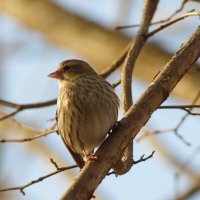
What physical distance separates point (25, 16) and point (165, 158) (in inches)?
101

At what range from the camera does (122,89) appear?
4.36m

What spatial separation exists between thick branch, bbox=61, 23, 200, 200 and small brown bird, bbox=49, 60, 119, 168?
71cm

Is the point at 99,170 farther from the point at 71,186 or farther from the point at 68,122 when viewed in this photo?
the point at 68,122

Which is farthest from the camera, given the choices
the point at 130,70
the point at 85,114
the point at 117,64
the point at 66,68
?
the point at 66,68

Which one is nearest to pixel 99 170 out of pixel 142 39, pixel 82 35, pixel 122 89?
pixel 122 89

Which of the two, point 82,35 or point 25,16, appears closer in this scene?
point 82,35

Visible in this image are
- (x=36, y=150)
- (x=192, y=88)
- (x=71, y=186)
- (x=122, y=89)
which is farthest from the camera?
(x=36, y=150)

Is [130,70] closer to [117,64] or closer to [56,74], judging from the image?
[117,64]

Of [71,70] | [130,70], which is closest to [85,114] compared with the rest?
[130,70]

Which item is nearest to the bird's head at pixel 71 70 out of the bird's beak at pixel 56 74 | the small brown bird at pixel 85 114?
the bird's beak at pixel 56 74

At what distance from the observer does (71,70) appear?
540cm

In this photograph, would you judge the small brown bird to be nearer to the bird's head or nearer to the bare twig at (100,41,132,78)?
the bird's head

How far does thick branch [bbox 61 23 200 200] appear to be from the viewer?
3.51m

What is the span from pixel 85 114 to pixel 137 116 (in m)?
0.94
